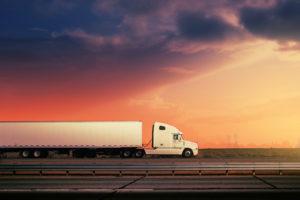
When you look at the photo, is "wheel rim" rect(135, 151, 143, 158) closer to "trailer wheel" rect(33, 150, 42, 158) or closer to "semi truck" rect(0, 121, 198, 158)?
"semi truck" rect(0, 121, 198, 158)

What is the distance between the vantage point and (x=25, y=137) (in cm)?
5306

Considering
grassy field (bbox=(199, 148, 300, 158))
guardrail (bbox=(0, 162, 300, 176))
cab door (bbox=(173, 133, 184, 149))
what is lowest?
guardrail (bbox=(0, 162, 300, 176))

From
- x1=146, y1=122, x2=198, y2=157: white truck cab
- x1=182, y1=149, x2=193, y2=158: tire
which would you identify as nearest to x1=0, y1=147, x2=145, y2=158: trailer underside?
x1=146, y1=122, x2=198, y2=157: white truck cab

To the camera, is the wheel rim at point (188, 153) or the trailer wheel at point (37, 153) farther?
the trailer wheel at point (37, 153)

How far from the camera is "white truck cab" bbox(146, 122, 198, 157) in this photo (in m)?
49.8

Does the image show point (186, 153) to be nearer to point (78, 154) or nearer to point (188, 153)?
point (188, 153)

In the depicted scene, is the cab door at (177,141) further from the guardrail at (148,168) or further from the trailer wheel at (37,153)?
the guardrail at (148,168)

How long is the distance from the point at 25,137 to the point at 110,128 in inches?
357

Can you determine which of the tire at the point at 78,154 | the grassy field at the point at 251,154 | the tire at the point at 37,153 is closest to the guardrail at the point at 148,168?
the tire at the point at 78,154

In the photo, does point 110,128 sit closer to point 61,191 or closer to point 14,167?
point 14,167

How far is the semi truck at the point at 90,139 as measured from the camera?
164 feet

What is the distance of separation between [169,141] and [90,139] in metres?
8.08

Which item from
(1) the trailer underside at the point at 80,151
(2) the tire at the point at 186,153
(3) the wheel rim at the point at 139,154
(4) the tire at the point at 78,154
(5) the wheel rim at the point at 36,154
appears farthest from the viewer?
(5) the wheel rim at the point at 36,154
